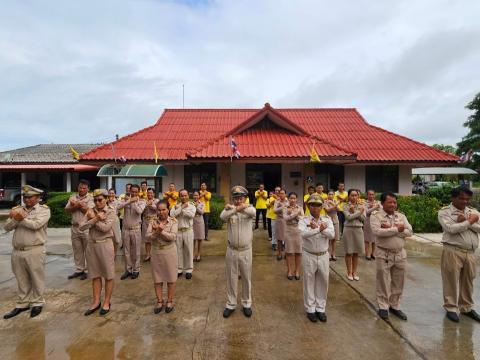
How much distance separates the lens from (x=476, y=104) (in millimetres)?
25656

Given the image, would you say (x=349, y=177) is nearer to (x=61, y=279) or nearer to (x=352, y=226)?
(x=352, y=226)

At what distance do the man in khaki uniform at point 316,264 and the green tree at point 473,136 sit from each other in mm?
28072

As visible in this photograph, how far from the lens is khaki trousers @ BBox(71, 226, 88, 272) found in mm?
5525

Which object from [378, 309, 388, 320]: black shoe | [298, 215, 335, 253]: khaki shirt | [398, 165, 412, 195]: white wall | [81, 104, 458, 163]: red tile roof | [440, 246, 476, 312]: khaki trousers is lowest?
[378, 309, 388, 320]: black shoe

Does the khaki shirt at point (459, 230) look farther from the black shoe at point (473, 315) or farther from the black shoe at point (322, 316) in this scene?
the black shoe at point (322, 316)

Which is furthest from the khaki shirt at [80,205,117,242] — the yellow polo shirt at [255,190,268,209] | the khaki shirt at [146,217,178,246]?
the yellow polo shirt at [255,190,268,209]

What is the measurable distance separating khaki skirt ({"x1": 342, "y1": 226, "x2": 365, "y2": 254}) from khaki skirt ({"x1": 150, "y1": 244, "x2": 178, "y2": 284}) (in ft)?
10.9

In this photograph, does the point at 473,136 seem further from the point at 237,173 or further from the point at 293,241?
the point at 293,241

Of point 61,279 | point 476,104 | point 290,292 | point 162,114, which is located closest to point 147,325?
point 290,292

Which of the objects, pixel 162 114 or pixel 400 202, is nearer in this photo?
pixel 400 202

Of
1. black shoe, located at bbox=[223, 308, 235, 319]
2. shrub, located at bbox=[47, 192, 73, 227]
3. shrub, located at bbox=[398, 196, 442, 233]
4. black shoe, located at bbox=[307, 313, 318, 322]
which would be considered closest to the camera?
black shoe, located at bbox=[307, 313, 318, 322]

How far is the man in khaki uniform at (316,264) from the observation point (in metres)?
3.94

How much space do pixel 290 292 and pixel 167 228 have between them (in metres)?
2.36

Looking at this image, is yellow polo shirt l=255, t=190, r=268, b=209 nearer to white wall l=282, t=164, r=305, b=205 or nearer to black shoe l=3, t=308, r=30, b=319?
white wall l=282, t=164, r=305, b=205
